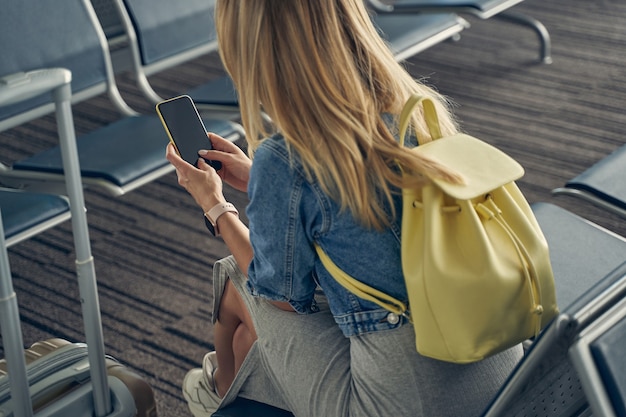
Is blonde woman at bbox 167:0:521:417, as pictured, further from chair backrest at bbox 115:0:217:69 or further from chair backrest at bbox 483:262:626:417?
chair backrest at bbox 115:0:217:69

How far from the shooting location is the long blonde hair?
48.8 inches

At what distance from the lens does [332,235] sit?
1.29 meters

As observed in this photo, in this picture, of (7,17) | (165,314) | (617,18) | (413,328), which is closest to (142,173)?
(165,314)

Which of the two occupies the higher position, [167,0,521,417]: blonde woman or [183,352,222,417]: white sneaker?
[167,0,521,417]: blonde woman

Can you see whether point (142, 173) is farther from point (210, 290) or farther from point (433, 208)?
point (433, 208)

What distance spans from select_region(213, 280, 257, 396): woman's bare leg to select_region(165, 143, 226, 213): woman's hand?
6.4 inches

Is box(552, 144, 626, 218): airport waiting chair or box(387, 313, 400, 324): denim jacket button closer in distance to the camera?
box(387, 313, 400, 324): denim jacket button

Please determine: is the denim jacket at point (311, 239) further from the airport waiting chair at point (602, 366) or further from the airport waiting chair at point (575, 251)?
the airport waiting chair at point (575, 251)

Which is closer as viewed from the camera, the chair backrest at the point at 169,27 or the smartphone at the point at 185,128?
the smartphone at the point at 185,128

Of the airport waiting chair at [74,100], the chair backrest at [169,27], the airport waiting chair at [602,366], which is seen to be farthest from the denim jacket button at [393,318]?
Result: the chair backrest at [169,27]

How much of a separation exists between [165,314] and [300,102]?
1.24 meters

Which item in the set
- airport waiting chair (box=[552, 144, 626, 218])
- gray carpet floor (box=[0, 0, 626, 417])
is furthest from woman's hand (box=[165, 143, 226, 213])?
airport waiting chair (box=[552, 144, 626, 218])

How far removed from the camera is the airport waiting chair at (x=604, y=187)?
198 centimetres

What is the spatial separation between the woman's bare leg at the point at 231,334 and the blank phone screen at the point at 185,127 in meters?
0.25
